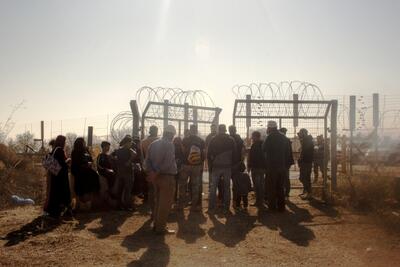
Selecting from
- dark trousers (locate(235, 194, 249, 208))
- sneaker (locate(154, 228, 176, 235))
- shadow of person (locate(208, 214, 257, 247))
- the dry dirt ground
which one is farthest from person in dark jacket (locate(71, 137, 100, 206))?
dark trousers (locate(235, 194, 249, 208))

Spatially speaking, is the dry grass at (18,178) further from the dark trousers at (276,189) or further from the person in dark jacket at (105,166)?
the dark trousers at (276,189)

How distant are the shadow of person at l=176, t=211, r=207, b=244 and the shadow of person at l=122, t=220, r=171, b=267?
0.42 m

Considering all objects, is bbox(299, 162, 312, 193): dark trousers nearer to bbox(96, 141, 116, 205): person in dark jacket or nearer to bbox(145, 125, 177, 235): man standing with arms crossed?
bbox(96, 141, 116, 205): person in dark jacket

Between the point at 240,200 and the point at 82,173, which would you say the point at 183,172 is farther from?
the point at 82,173

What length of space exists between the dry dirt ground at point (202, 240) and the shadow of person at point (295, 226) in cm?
2

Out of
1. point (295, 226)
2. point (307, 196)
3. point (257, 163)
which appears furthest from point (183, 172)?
point (307, 196)

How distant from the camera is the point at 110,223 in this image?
348 inches

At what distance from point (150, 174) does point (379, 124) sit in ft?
46.7

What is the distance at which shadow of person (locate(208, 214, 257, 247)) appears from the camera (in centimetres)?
757

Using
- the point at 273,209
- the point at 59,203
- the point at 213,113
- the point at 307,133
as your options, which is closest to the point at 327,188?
the point at 307,133

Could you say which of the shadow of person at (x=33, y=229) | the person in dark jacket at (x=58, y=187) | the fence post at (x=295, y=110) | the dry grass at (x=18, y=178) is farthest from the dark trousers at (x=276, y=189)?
the dry grass at (x=18, y=178)

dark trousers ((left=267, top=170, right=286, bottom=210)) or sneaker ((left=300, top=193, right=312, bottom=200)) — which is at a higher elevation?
dark trousers ((left=267, top=170, right=286, bottom=210))

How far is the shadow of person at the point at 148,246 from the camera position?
6.18 metres

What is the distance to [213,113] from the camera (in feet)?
46.6
